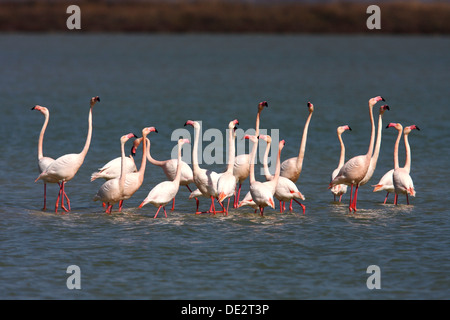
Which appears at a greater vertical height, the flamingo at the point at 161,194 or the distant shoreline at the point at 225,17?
the distant shoreline at the point at 225,17

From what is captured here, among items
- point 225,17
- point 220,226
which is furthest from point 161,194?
point 225,17

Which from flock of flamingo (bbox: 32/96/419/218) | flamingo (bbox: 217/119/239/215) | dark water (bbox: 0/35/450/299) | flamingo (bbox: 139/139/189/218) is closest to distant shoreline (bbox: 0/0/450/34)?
dark water (bbox: 0/35/450/299)

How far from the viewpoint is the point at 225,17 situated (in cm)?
10206

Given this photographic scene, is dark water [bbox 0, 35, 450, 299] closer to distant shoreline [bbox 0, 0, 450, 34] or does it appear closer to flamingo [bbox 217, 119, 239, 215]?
flamingo [bbox 217, 119, 239, 215]

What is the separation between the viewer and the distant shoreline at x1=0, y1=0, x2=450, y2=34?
97.9 meters

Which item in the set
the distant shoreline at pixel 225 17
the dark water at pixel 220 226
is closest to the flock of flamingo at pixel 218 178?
the dark water at pixel 220 226

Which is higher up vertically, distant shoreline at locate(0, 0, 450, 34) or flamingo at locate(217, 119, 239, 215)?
distant shoreline at locate(0, 0, 450, 34)

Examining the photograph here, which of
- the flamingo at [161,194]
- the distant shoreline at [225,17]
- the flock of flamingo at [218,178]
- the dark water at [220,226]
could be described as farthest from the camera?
the distant shoreline at [225,17]

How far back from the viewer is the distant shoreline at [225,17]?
97938 millimetres

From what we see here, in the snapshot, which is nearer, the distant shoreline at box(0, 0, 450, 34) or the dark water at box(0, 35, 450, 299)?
the dark water at box(0, 35, 450, 299)

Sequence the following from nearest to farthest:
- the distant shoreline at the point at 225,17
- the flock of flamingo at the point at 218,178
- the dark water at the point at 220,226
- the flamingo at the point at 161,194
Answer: the dark water at the point at 220,226 < the flamingo at the point at 161,194 < the flock of flamingo at the point at 218,178 < the distant shoreline at the point at 225,17

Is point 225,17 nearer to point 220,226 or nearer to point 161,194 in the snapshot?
point 161,194

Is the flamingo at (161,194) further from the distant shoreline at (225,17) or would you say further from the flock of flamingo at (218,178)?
the distant shoreline at (225,17)
